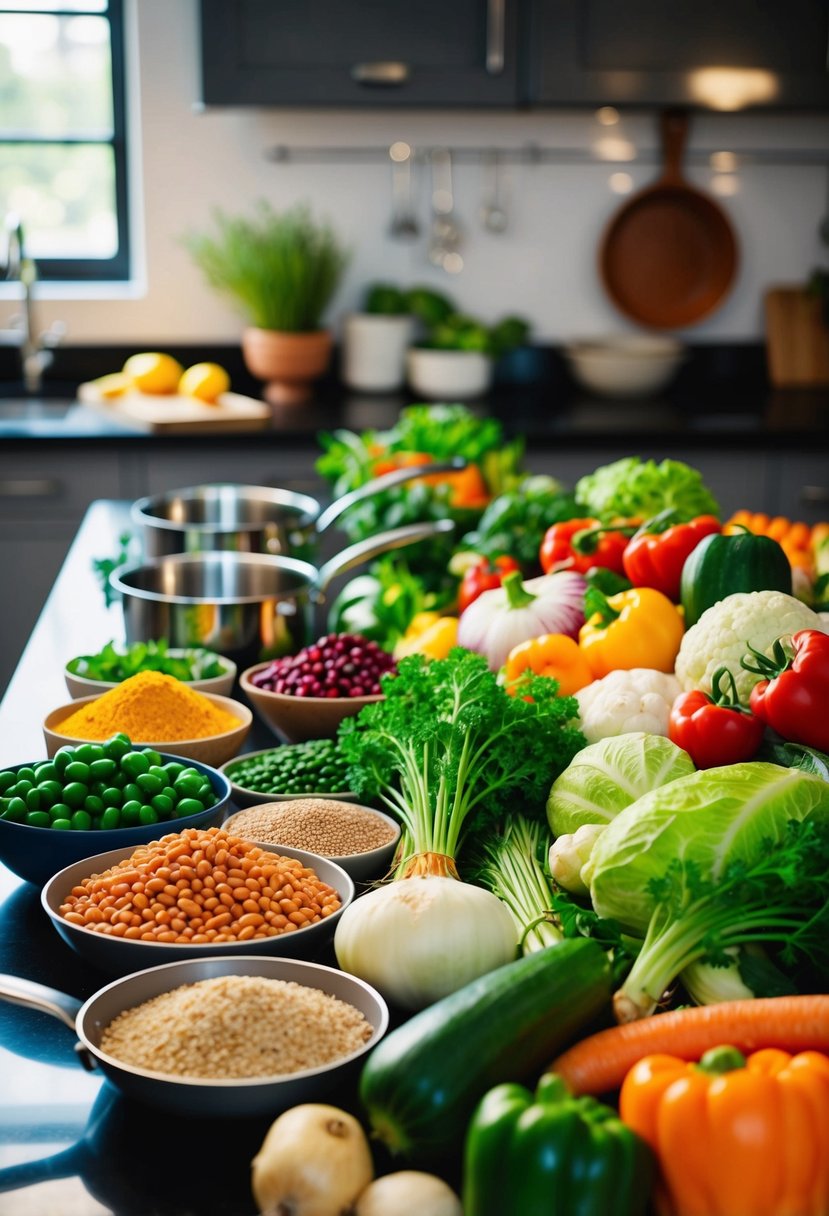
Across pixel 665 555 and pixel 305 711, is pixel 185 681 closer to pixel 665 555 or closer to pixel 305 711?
pixel 305 711

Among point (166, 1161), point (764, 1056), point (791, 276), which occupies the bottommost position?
point (166, 1161)

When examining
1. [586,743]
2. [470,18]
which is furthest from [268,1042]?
[470,18]

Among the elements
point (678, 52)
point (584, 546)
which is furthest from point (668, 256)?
point (584, 546)

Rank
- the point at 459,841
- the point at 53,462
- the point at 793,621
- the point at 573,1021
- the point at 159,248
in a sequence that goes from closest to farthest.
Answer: the point at 573,1021 < the point at 459,841 < the point at 793,621 < the point at 53,462 < the point at 159,248

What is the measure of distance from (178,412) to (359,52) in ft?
4.13

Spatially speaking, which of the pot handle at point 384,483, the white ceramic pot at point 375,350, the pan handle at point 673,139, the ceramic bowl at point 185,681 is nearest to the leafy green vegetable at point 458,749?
the ceramic bowl at point 185,681

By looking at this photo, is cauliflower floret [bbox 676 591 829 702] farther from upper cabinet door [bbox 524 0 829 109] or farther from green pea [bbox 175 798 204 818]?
upper cabinet door [bbox 524 0 829 109]

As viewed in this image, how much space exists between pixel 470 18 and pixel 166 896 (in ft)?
11.7

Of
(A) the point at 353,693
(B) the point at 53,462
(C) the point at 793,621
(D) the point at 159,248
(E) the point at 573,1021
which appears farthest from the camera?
(D) the point at 159,248

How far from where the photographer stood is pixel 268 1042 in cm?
103

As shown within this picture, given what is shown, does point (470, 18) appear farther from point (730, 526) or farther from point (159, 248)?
point (730, 526)

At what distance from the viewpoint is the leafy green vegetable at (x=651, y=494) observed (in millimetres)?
2299

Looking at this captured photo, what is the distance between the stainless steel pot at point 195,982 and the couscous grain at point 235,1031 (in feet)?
0.05

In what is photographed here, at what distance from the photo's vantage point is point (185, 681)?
1.88 meters
